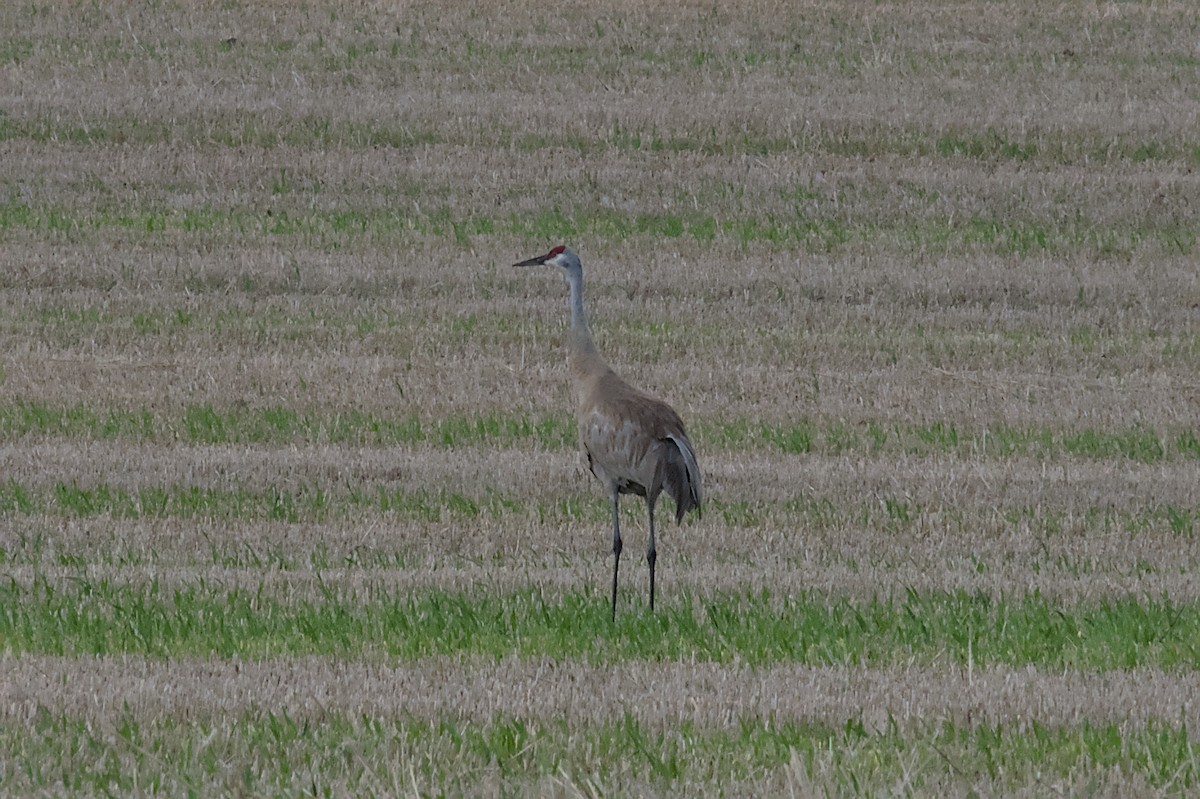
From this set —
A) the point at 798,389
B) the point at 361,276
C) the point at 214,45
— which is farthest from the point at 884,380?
the point at 214,45

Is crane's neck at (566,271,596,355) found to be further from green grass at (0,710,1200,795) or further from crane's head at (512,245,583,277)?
green grass at (0,710,1200,795)

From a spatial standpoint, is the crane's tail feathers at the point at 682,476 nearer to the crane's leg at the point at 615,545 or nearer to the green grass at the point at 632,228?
the crane's leg at the point at 615,545

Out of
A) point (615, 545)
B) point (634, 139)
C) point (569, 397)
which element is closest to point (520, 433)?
point (569, 397)

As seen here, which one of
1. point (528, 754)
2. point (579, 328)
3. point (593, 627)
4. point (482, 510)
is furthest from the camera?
point (482, 510)

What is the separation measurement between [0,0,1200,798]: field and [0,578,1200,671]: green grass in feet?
0.12

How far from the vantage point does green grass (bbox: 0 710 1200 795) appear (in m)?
5.24

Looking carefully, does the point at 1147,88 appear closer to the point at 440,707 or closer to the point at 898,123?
the point at 898,123

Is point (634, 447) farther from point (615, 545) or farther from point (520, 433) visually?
point (520, 433)

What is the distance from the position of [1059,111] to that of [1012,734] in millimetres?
17697

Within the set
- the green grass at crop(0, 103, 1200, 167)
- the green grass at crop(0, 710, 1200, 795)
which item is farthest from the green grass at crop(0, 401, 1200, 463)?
the green grass at crop(0, 103, 1200, 167)

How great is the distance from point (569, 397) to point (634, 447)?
14.8 ft

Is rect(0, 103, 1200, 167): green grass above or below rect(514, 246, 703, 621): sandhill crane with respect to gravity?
below

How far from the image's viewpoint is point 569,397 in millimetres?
13516

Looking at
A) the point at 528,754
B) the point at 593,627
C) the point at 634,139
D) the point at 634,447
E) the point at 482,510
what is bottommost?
the point at 482,510
